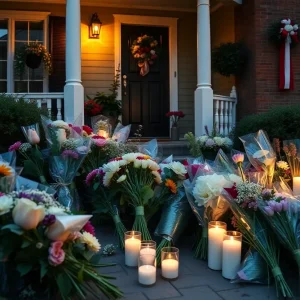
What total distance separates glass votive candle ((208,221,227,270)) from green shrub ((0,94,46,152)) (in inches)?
107

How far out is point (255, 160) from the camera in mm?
3379

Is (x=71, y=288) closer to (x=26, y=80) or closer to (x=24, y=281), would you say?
(x=24, y=281)

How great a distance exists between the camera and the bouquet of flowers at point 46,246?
1.86 metres

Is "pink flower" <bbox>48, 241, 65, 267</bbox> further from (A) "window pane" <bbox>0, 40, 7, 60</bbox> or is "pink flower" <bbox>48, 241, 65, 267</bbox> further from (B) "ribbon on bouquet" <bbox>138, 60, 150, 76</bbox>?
(A) "window pane" <bbox>0, 40, 7, 60</bbox>

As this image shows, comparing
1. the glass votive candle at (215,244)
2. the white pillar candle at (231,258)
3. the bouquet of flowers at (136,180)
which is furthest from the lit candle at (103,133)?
the white pillar candle at (231,258)

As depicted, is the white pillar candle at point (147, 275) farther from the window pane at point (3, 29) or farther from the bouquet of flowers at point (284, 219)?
the window pane at point (3, 29)

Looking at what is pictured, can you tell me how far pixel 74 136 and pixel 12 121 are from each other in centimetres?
108

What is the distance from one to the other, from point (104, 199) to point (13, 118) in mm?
1739

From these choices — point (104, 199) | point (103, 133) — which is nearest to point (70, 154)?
point (104, 199)

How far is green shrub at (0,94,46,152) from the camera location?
4.55 metres

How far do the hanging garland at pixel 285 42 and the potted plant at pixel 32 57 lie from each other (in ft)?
13.2

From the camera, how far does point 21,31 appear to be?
7.53m

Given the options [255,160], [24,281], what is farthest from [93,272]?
[255,160]

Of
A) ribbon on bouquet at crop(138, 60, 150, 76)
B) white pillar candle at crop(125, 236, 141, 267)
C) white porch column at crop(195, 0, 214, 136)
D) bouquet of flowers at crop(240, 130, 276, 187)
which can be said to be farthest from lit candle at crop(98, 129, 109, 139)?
ribbon on bouquet at crop(138, 60, 150, 76)
